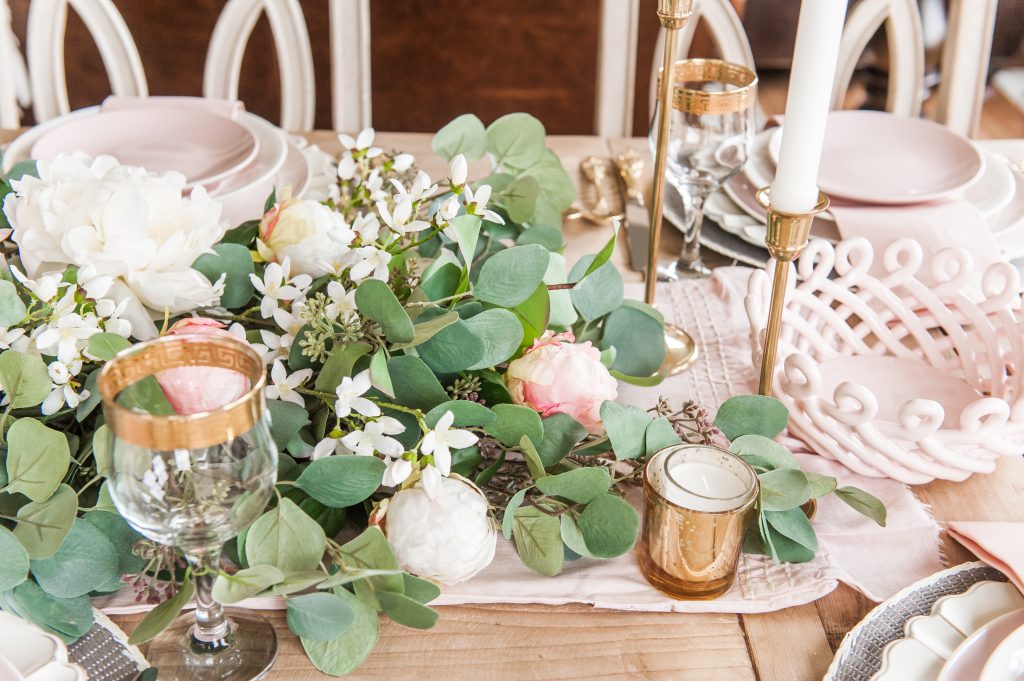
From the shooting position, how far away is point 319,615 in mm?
562

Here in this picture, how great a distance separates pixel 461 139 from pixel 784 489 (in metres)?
0.41

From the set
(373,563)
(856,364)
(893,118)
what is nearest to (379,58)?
(893,118)

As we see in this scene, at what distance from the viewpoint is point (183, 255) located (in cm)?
67

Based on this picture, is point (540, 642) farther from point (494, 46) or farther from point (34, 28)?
point (494, 46)

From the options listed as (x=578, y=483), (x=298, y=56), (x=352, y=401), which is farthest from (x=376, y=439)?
(x=298, y=56)

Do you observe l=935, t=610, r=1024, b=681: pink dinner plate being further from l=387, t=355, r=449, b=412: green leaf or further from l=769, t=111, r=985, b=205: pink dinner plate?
l=769, t=111, r=985, b=205: pink dinner plate

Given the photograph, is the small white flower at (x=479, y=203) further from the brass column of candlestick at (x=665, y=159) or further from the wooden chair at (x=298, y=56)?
the wooden chair at (x=298, y=56)

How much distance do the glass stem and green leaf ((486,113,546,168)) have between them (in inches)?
18.4

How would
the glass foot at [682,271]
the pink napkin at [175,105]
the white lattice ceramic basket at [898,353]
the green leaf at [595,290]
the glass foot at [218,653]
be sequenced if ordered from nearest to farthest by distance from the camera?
the glass foot at [218,653] → the white lattice ceramic basket at [898,353] → the green leaf at [595,290] → the glass foot at [682,271] → the pink napkin at [175,105]

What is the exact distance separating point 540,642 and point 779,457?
0.66 ft

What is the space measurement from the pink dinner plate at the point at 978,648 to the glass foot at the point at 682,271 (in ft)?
1.59

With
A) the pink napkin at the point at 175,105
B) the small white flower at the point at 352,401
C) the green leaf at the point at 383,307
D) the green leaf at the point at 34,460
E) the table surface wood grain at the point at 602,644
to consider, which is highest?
the green leaf at the point at 383,307

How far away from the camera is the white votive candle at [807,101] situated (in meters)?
0.56

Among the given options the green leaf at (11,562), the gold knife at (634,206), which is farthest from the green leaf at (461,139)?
the green leaf at (11,562)
